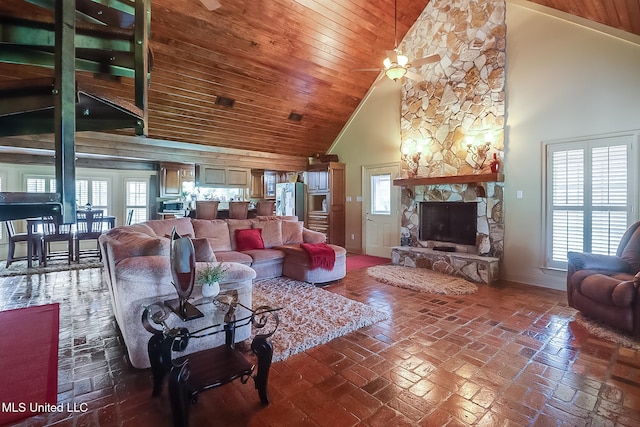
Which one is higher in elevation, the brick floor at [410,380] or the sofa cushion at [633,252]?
the sofa cushion at [633,252]

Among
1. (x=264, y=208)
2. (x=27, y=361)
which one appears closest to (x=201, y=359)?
(x=27, y=361)

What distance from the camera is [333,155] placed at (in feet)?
26.8

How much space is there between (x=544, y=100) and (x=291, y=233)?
4466 millimetres

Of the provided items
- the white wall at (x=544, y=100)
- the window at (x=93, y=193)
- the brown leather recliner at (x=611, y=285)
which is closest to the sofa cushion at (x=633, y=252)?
the brown leather recliner at (x=611, y=285)

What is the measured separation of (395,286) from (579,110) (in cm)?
356

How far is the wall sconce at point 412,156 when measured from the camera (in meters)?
6.31

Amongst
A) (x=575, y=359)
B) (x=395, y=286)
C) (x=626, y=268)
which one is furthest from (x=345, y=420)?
(x=626, y=268)

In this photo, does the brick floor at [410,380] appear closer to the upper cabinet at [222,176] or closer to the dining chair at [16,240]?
the dining chair at [16,240]

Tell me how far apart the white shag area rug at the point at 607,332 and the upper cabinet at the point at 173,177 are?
751 cm

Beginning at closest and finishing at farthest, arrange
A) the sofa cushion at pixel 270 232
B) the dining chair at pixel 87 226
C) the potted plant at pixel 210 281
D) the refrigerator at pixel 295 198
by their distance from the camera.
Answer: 1. the potted plant at pixel 210 281
2. the sofa cushion at pixel 270 232
3. the dining chair at pixel 87 226
4. the refrigerator at pixel 295 198

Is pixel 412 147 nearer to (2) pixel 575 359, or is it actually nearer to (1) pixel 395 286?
(1) pixel 395 286

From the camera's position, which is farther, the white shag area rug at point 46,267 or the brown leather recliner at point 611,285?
the white shag area rug at point 46,267

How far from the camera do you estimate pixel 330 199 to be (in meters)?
7.84

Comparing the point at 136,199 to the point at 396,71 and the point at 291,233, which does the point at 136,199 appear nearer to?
the point at 291,233
